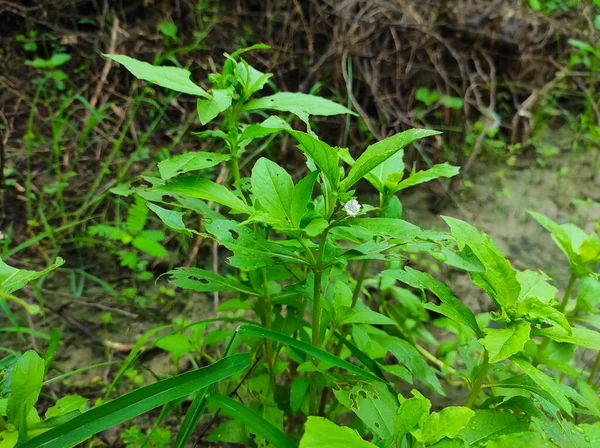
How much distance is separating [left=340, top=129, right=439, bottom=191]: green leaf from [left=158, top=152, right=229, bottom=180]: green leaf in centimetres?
31

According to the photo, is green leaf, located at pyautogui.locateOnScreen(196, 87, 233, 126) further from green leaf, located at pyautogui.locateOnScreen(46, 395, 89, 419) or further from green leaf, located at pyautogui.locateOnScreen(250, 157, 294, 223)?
green leaf, located at pyautogui.locateOnScreen(46, 395, 89, 419)

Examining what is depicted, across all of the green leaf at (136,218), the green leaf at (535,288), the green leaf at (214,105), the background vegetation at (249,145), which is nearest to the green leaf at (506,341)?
the green leaf at (535,288)

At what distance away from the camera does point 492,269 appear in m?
1.07

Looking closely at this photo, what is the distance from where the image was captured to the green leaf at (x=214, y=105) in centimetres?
99

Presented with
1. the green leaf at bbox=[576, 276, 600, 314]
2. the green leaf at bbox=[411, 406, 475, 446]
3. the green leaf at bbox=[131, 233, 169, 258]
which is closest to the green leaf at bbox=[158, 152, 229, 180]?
the green leaf at bbox=[411, 406, 475, 446]

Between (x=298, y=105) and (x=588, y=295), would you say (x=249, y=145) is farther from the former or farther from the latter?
(x=588, y=295)

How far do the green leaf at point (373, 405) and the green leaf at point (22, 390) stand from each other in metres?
0.63

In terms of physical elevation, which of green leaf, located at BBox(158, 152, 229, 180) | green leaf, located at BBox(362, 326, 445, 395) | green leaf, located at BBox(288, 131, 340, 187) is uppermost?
green leaf, located at BBox(288, 131, 340, 187)

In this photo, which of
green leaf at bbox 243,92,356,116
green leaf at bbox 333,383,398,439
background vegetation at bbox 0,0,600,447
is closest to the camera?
green leaf at bbox 333,383,398,439

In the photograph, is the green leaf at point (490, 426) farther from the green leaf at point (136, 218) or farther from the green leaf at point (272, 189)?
the green leaf at point (136, 218)

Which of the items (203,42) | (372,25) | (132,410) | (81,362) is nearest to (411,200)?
(372,25)

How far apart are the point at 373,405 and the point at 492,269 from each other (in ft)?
1.36

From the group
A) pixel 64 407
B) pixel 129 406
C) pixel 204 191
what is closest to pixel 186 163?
pixel 204 191

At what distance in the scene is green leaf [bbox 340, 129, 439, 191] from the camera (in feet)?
2.88
